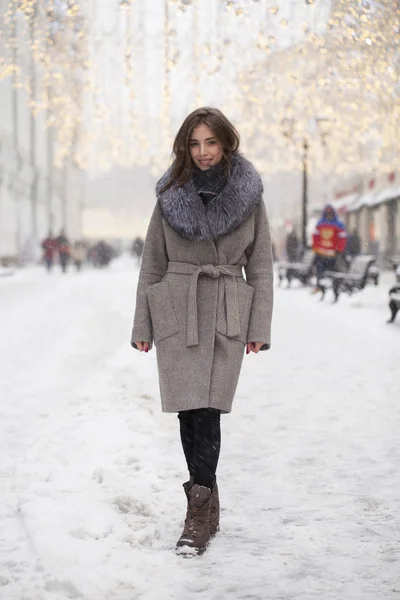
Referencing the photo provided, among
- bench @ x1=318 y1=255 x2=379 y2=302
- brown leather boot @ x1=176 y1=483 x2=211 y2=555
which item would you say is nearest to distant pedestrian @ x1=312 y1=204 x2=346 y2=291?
bench @ x1=318 y1=255 x2=379 y2=302

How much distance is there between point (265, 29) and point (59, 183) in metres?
46.1

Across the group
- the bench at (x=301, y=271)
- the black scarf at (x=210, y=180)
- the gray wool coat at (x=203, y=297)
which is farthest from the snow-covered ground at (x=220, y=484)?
the bench at (x=301, y=271)

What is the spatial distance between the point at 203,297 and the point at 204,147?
24.3 inches

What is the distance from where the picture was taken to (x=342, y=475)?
16.6ft

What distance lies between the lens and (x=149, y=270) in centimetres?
393

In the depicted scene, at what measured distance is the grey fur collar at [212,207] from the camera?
12.5 ft

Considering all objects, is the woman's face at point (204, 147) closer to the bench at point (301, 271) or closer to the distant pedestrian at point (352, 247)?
the bench at point (301, 271)

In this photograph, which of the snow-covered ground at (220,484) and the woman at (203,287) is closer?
the snow-covered ground at (220,484)

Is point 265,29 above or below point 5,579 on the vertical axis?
above

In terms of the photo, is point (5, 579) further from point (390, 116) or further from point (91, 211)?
point (91, 211)

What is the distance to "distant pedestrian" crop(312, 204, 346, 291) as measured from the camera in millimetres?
18969

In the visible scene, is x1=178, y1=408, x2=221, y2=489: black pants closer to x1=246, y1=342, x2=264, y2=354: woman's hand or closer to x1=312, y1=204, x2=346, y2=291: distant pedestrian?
x1=246, y1=342, x2=264, y2=354: woman's hand

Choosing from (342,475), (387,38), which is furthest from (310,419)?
(387,38)

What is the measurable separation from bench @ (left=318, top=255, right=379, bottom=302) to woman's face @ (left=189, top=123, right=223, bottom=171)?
14012mm
